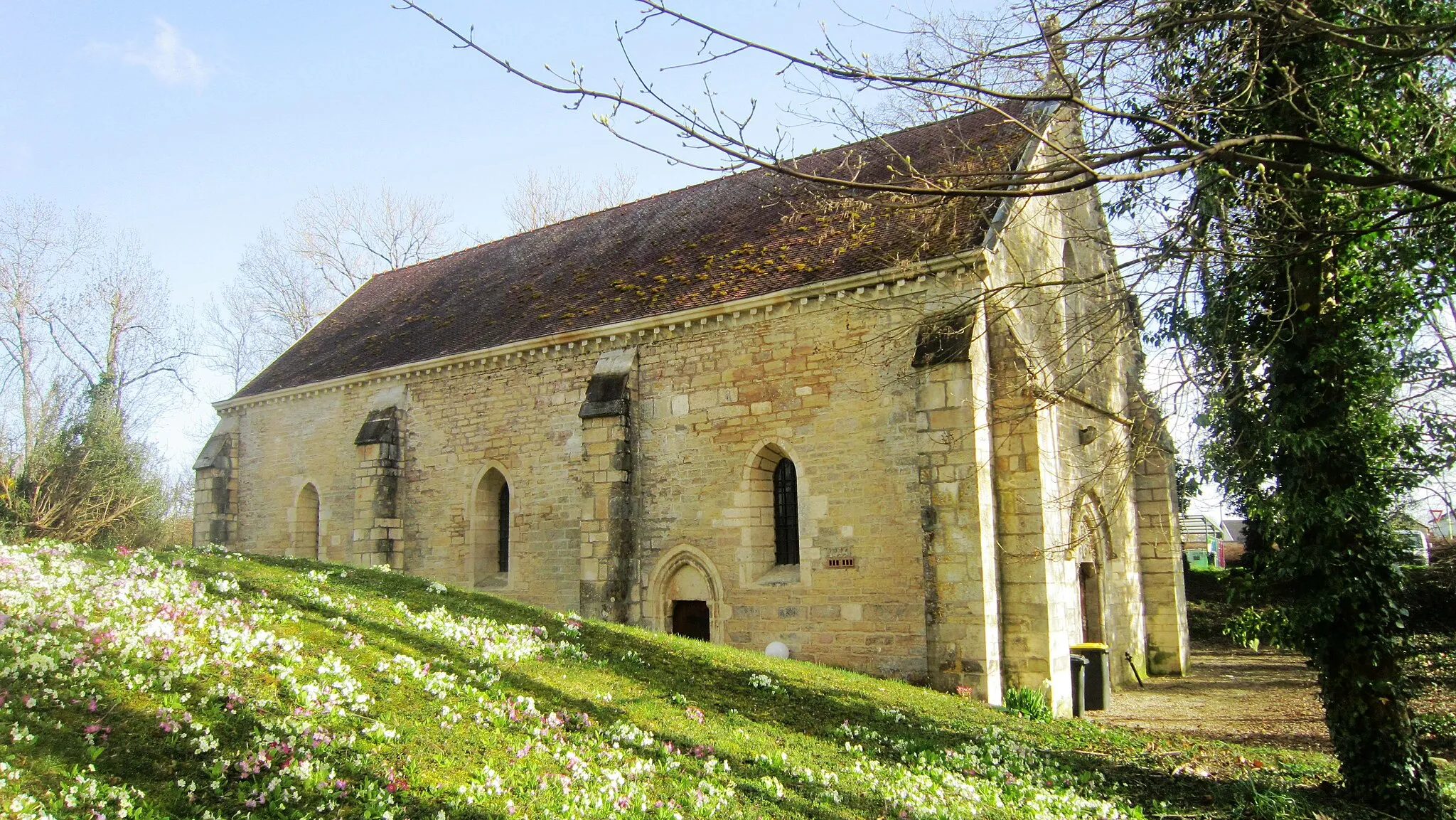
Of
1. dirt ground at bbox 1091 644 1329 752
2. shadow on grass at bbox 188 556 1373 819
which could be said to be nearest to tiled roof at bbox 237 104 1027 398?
shadow on grass at bbox 188 556 1373 819

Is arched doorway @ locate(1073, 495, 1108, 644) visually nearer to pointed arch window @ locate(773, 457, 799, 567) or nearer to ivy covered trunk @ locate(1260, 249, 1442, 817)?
pointed arch window @ locate(773, 457, 799, 567)

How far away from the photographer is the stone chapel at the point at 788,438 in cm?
1278

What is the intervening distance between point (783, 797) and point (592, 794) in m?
1.57

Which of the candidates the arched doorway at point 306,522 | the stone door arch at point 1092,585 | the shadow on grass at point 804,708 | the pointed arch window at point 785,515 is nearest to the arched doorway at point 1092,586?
the stone door arch at point 1092,585

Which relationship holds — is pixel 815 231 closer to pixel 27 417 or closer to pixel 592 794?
pixel 592 794

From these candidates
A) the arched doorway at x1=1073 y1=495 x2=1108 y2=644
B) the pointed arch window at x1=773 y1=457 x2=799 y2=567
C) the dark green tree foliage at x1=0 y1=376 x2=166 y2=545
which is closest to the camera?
the pointed arch window at x1=773 y1=457 x2=799 y2=567

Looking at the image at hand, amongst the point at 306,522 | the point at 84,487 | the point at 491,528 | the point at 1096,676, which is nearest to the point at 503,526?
the point at 491,528

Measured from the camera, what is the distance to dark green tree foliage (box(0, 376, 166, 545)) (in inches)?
709

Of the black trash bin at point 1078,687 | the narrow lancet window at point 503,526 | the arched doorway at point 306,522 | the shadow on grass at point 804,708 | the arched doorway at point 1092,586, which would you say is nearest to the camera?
the shadow on grass at point 804,708

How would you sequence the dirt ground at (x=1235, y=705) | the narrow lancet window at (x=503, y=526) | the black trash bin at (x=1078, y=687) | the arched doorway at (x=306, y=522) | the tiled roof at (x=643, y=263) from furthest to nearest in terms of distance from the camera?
the arched doorway at (x=306, y=522) < the narrow lancet window at (x=503, y=526) < the tiled roof at (x=643, y=263) < the black trash bin at (x=1078, y=687) < the dirt ground at (x=1235, y=705)

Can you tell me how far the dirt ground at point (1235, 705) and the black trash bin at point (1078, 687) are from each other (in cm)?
36

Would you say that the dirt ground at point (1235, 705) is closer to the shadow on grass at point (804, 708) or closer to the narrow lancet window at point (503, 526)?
the shadow on grass at point (804, 708)

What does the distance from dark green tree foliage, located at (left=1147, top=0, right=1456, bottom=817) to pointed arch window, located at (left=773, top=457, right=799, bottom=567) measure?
6.90m

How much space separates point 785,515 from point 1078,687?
502 cm
